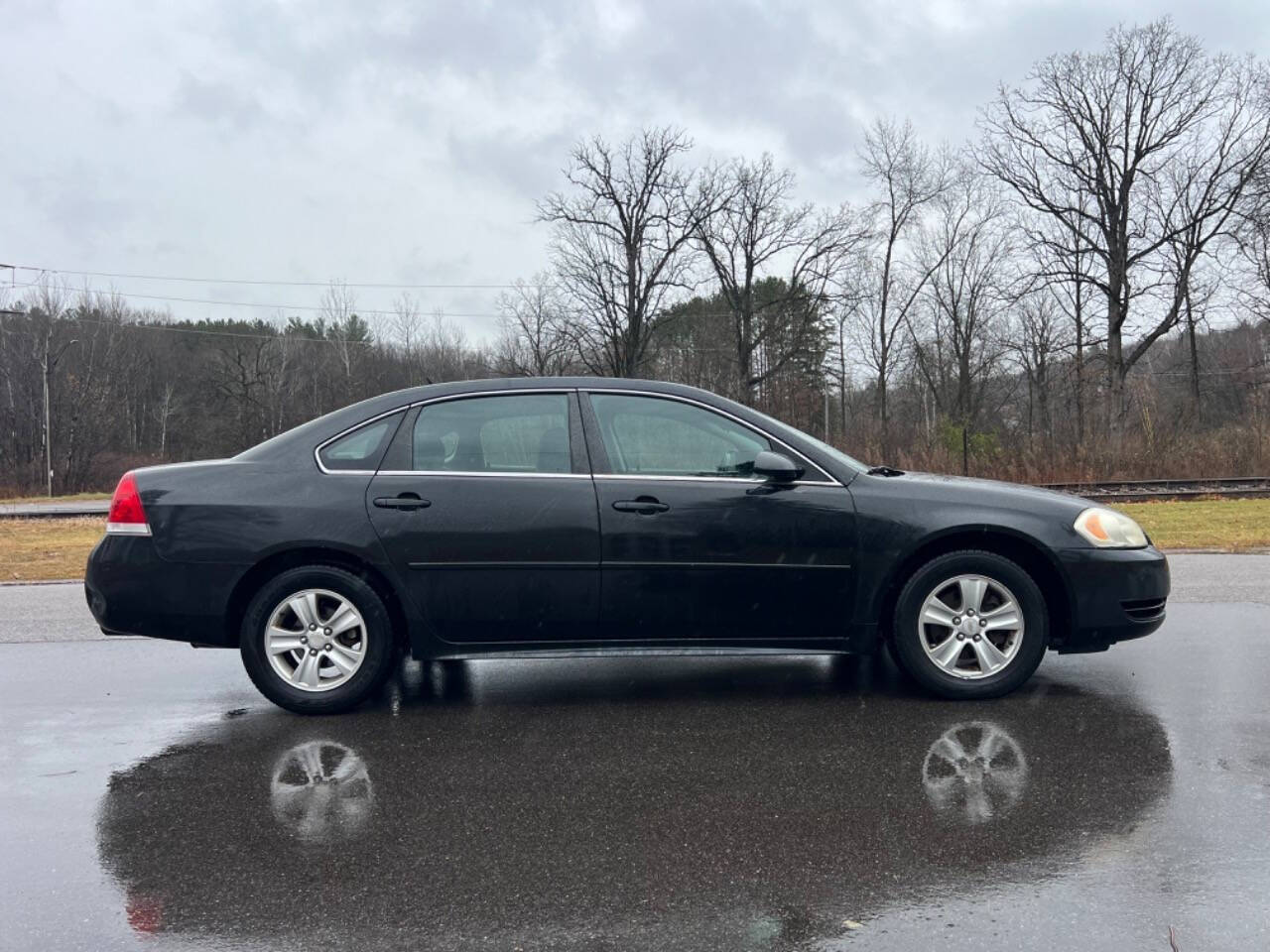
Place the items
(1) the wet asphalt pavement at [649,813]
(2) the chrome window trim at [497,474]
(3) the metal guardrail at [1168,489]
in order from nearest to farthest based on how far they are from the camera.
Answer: (1) the wet asphalt pavement at [649,813] < (2) the chrome window trim at [497,474] < (3) the metal guardrail at [1168,489]

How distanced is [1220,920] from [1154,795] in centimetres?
104

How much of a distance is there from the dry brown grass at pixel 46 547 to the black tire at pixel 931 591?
924 centimetres

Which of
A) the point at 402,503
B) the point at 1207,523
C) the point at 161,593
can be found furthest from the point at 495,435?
the point at 1207,523

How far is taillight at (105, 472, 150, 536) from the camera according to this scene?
193 inches

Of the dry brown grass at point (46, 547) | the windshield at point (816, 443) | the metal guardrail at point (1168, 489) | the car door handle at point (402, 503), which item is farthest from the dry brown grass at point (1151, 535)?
the windshield at point (816, 443)

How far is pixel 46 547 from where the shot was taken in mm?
14320

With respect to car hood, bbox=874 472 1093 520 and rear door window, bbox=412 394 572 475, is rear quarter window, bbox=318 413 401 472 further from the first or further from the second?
car hood, bbox=874 472 1093 520

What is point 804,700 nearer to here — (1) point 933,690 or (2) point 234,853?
(1) point 933,690

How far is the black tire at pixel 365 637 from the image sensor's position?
4879 mm

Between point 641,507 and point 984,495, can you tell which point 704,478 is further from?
point 984,495

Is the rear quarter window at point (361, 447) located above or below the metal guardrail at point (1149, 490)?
above

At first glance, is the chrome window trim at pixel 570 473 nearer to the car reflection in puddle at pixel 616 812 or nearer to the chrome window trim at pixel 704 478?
the chrome window trim at pixel 704 478

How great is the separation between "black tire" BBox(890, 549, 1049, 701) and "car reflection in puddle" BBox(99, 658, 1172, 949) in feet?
0.46

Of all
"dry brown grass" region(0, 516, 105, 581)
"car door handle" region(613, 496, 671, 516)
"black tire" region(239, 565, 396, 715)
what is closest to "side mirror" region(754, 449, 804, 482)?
"car door handle" region(613, 496, 671, 516)
